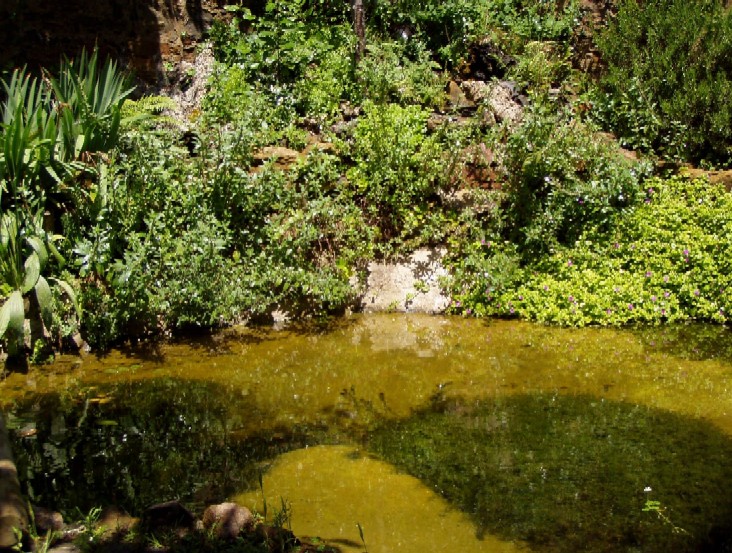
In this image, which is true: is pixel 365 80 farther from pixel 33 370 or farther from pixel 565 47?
pixel 33 370

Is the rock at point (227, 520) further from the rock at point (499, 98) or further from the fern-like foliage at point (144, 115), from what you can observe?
the rock at point (499, 98)

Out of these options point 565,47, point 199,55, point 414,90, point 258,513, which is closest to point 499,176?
point 414,90

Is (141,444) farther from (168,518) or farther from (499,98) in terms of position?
(499,98)

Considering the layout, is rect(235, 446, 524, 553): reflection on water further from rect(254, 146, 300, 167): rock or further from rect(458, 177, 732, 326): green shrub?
rect(254, 146, 300, 167): rock

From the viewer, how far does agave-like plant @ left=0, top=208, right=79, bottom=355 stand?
711 cm

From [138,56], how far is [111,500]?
800 centimetres

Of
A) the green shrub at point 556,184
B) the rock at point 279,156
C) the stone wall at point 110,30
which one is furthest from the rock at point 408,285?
the stone wall at point 110,30

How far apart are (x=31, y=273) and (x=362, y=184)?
12.2ft

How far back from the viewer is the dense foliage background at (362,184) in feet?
25.6

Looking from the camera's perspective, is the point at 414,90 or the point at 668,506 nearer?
the point at 668,506

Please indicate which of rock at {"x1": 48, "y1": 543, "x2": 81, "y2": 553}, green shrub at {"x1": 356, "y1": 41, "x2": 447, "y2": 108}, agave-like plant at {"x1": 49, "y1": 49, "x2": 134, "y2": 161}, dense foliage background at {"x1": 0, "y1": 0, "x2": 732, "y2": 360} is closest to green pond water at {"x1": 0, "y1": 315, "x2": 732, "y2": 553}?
dense foliage background at {"x1": 0, "y1": 0, "x2": 732, "y2": 360}

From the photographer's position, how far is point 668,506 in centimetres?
473

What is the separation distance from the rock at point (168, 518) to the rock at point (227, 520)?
96 mm

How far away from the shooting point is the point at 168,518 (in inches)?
166
